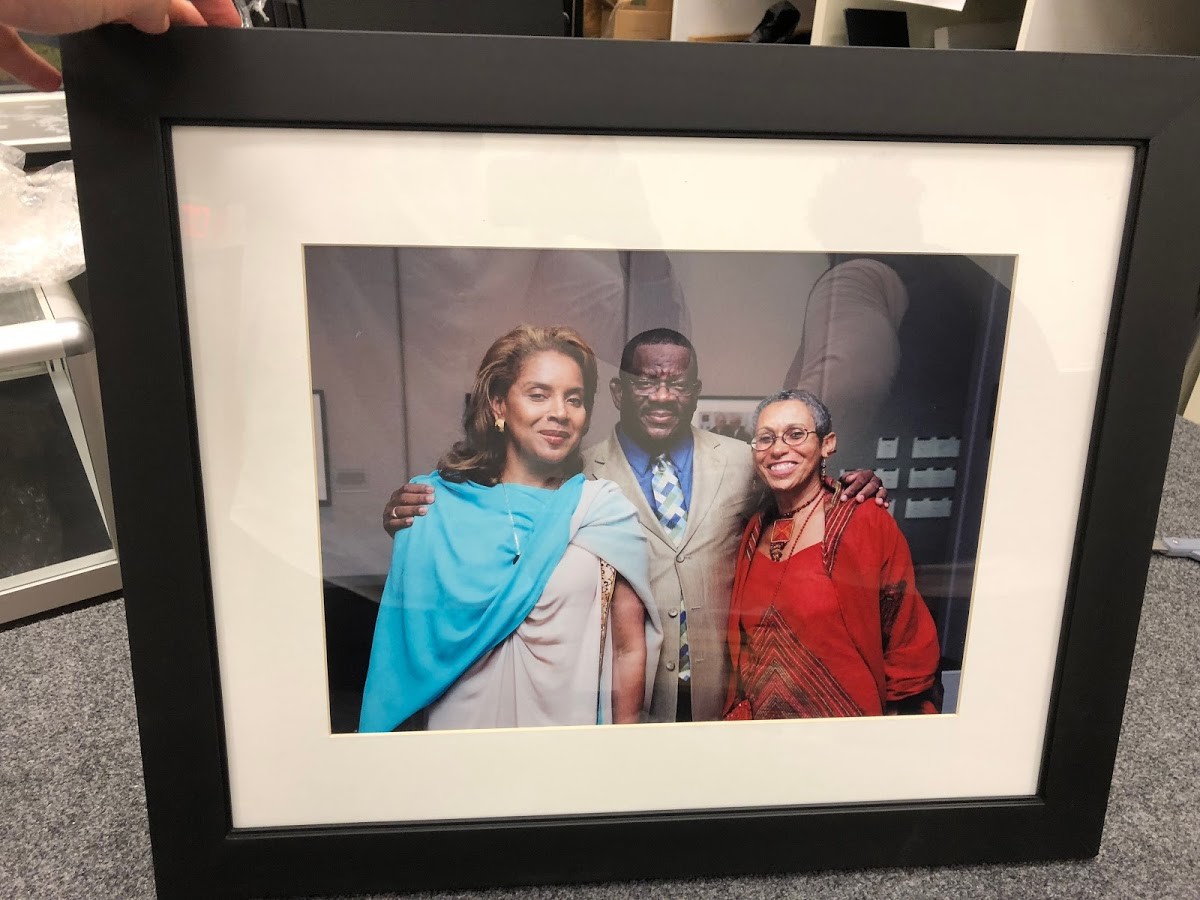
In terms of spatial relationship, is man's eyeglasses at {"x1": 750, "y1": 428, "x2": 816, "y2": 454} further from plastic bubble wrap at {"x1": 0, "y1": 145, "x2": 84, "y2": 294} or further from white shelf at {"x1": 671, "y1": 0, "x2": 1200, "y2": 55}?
plastic bubble wrap at {"x1": 0, "y1": 145, "x2": 84, "y2": 294}

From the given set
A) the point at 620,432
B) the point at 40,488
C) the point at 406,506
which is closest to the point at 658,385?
the point at 620,432

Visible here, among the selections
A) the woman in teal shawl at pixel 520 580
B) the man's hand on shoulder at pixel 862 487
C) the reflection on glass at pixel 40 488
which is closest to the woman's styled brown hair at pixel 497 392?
the woman in teal shawl at pixel 520 580

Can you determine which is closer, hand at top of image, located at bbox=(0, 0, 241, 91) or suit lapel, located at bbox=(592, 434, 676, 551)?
hand at top of image, located at bbox=(0, 0, 241, 91)

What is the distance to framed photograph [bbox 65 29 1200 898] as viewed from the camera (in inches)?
14.6

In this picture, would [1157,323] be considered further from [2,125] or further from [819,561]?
[2,125]

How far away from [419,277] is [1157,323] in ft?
1.14

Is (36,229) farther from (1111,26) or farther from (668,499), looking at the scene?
(1111,26)

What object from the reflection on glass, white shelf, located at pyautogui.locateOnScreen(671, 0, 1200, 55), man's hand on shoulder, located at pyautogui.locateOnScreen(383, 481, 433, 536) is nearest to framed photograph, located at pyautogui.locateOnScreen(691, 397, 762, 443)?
man's hand on shoulder, located at pyautogui.locateOnScreen(383, 481, 433, 536)

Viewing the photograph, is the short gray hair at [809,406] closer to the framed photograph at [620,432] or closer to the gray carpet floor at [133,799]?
the framed photograph at [620,432]

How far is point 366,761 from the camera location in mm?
448

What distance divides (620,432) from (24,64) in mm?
338

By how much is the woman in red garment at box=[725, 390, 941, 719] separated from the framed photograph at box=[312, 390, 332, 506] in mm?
204

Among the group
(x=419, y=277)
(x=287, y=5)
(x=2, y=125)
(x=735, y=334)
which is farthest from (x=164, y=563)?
(x=2, y=125)

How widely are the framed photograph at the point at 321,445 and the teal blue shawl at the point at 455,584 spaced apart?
42 millimetres
